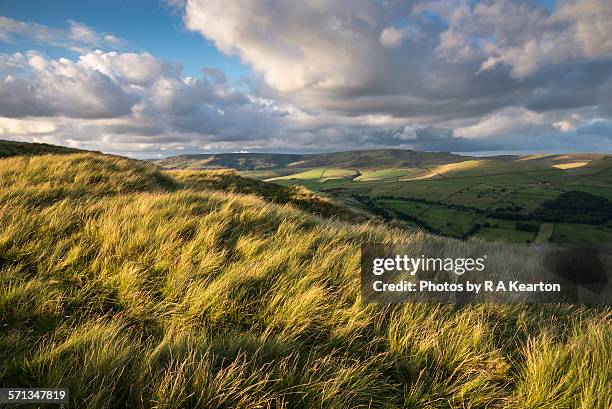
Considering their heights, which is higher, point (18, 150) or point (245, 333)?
point (18, 150)

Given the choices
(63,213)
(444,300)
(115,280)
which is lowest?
(444,300)

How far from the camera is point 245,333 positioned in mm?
3410

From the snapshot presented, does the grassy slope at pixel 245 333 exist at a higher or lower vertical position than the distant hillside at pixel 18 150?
lower

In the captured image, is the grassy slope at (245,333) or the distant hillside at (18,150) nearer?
the grassy slope at (245,333)

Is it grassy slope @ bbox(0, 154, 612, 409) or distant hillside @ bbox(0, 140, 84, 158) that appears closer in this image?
grassy slope @ bbox(0, 154, 612, 409)

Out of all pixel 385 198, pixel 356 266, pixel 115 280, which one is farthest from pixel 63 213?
pixel 385 198

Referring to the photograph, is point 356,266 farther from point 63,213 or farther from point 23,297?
point 63,213

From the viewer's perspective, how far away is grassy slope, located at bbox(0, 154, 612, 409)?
2689 mm

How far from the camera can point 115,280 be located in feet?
14.2

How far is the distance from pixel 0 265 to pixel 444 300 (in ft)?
21.2

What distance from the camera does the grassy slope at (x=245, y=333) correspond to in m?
2.69

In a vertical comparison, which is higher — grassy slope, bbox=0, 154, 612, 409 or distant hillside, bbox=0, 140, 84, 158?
distant hillside, bbox=0, 140, 84, 158

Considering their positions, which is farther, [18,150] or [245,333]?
[18,150]

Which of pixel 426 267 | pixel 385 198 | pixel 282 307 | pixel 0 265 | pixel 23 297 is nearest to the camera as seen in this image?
pixel 23 297
